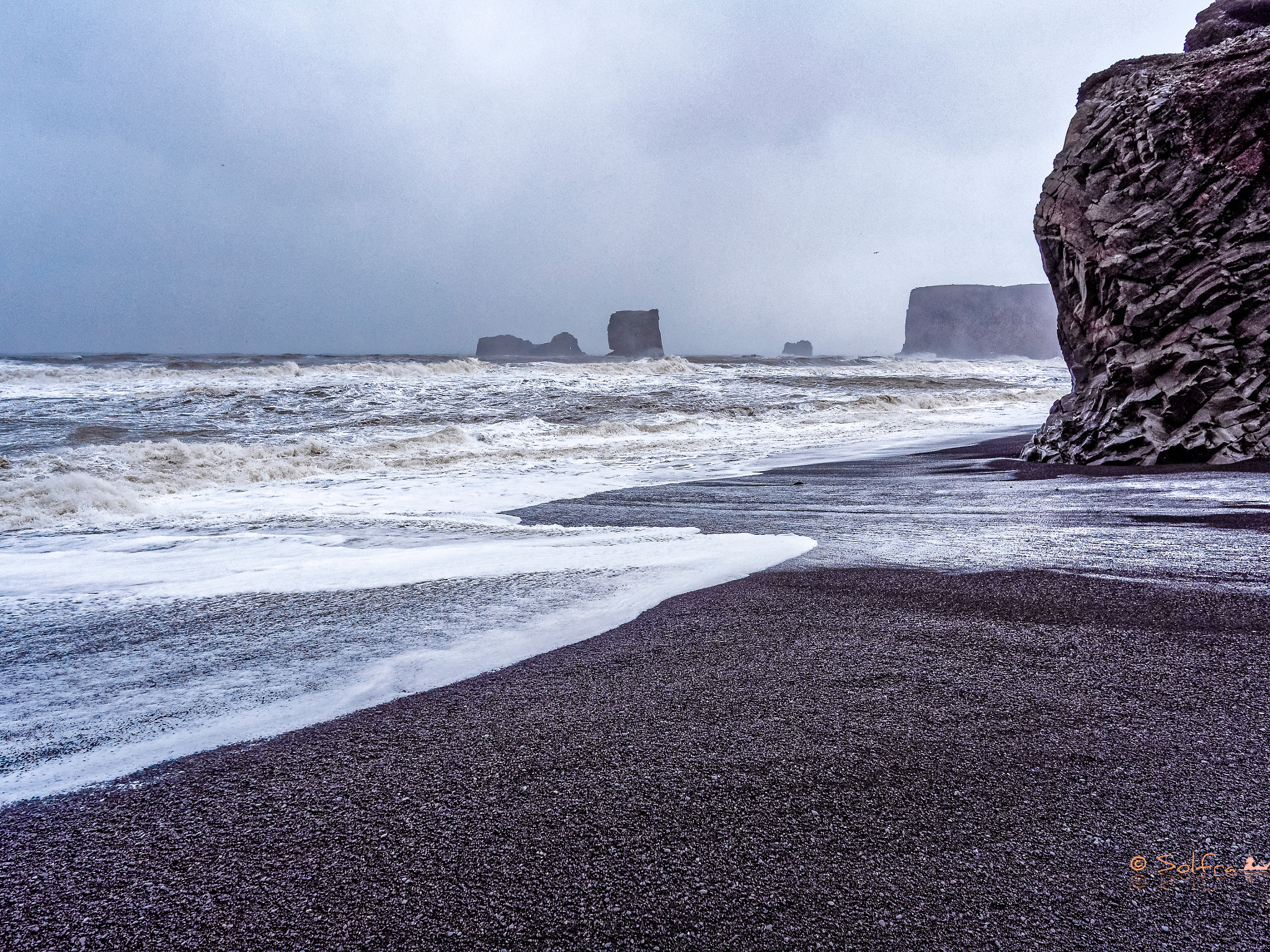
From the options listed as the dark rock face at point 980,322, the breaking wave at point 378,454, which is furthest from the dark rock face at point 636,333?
the breaking wave at point 378,454

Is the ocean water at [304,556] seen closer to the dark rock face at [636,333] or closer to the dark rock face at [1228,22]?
the dark rock face at [1228,22]

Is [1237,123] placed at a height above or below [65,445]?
above

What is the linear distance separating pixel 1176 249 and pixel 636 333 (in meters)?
102

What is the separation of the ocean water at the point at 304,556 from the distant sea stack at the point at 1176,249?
2.97m

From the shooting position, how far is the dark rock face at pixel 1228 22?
677 centimetres

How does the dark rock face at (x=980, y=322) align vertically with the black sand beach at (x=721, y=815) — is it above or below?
above

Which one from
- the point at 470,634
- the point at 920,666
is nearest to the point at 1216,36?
the point at 920,666

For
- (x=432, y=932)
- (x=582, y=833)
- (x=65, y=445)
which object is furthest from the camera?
(x=65, y=445)

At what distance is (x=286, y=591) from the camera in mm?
3264

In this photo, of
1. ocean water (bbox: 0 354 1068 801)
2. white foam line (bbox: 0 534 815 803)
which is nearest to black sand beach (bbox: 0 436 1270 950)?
white foam line (bbox: 0 534 815 803)

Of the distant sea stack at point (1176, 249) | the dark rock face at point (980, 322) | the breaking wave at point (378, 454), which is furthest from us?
the dark rock face at point (980, 322)

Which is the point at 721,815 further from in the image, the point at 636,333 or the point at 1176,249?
the point at 636,333

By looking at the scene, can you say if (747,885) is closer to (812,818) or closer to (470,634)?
(812,818)

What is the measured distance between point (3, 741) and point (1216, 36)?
33.4 feet
